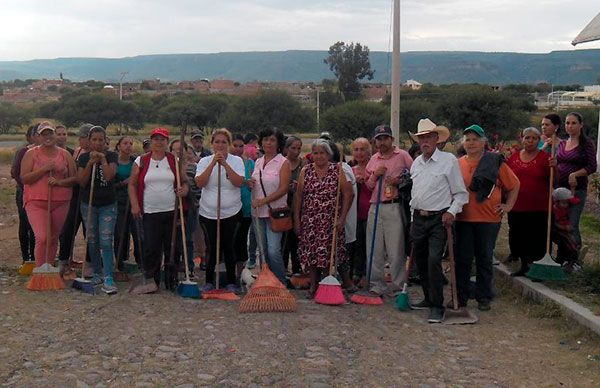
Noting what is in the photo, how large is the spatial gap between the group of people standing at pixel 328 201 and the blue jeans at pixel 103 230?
0.01 m

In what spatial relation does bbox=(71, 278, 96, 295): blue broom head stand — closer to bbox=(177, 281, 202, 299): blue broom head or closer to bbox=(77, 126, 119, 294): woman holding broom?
bbox=(77, 126, 119, 294): woman holding broom

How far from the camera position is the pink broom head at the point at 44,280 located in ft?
23.3

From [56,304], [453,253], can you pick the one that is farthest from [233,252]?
[453,253]

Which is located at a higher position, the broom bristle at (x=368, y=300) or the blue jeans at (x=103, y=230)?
the blue jeans at (x=103, y=230)

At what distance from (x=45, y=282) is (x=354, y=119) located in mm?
30814

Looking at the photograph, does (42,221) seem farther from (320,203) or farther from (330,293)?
(330,293)

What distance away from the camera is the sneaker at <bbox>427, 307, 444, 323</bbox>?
6199 mm

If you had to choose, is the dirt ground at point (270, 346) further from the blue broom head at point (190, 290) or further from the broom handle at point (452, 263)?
the broom handle at point (452, 263)

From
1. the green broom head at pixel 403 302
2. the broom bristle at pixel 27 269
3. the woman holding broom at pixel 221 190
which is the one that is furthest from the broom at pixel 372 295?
the broom bristle at pixel 27 269

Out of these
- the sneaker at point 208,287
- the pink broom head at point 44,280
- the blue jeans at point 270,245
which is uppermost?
the blue jeans at point 270,245

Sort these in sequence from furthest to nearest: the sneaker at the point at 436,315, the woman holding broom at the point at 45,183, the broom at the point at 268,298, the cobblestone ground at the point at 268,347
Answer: the woman holding broom at the point at 45,183 < the broom at the point at 268,298 < the sneaker at the point at 436,315 < the cobblestone ground at the point at 268,347

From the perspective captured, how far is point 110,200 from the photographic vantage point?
7.14 m

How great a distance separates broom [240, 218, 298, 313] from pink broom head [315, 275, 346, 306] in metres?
0.29

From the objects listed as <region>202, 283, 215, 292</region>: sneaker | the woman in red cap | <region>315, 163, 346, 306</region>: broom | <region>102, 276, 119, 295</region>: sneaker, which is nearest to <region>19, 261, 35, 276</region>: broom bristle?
<region>102, 276, 119, 295</region>: sneaker
